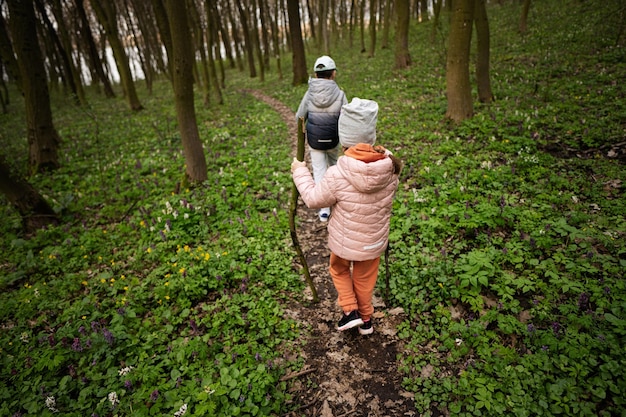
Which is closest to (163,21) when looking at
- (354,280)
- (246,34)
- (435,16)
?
(354,280)

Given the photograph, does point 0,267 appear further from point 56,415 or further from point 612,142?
point 612,142

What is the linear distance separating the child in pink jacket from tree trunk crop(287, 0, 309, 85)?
1700 centimetres

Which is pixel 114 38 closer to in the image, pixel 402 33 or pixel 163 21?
pixel 163 21

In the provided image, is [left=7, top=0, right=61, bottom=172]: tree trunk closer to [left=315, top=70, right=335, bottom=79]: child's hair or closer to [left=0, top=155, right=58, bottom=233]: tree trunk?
[left=0, top=155, right=58, bottom=233]: tree trunk

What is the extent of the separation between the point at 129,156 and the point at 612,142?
12.8 meters

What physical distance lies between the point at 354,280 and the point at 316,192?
3.95 feet

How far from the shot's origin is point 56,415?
276cm

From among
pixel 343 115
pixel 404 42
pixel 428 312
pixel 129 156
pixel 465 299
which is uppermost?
pixel 404 42

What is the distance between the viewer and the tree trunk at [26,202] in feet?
20.3

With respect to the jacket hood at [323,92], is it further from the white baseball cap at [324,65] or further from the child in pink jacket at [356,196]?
the child in pink jacket at [356,196]

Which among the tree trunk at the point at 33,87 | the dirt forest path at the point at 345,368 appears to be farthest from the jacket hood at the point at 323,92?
the tree trunk at the point at 33,87

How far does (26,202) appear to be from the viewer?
20.9ft

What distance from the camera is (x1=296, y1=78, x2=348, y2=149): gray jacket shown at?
4785 millimetres

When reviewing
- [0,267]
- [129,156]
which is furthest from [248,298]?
[129,156]
